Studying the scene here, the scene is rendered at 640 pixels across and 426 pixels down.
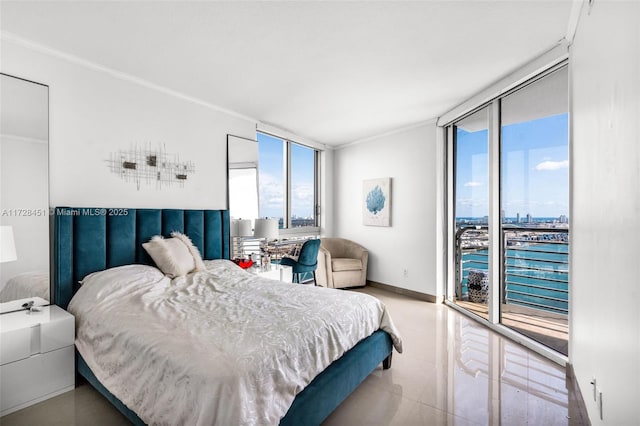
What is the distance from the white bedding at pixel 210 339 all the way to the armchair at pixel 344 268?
237 centimetres

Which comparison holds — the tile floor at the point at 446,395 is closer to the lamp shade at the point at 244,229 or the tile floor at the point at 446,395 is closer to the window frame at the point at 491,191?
the window frame at the point at 491,191

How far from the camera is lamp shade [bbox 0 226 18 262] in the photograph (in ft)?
7.35

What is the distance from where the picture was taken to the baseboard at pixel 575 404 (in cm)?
189

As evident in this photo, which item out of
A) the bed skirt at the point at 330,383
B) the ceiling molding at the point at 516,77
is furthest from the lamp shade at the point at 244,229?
the ceiling molding at the point at 516,77

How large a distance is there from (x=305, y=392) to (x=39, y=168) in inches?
104

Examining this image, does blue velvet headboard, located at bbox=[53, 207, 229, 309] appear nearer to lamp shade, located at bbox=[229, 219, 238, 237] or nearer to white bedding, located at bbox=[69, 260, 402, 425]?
white bedding, located at bbox=[69, 260, 402, 425]

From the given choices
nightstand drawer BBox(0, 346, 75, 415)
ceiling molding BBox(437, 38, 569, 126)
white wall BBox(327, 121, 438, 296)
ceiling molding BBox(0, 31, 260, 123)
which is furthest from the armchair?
nightstand drawer BBox(0, 346, 75, 415)

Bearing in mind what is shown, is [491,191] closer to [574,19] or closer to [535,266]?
[535,266]

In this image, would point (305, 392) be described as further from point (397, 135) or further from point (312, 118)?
point (397, 135)

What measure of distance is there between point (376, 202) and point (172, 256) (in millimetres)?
3441

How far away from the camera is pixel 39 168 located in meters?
2.40

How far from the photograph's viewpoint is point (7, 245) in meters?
2.26

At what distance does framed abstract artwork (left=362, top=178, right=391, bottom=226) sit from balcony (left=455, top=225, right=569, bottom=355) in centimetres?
165

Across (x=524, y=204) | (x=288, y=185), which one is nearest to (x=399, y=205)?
(x=288, y=185)
